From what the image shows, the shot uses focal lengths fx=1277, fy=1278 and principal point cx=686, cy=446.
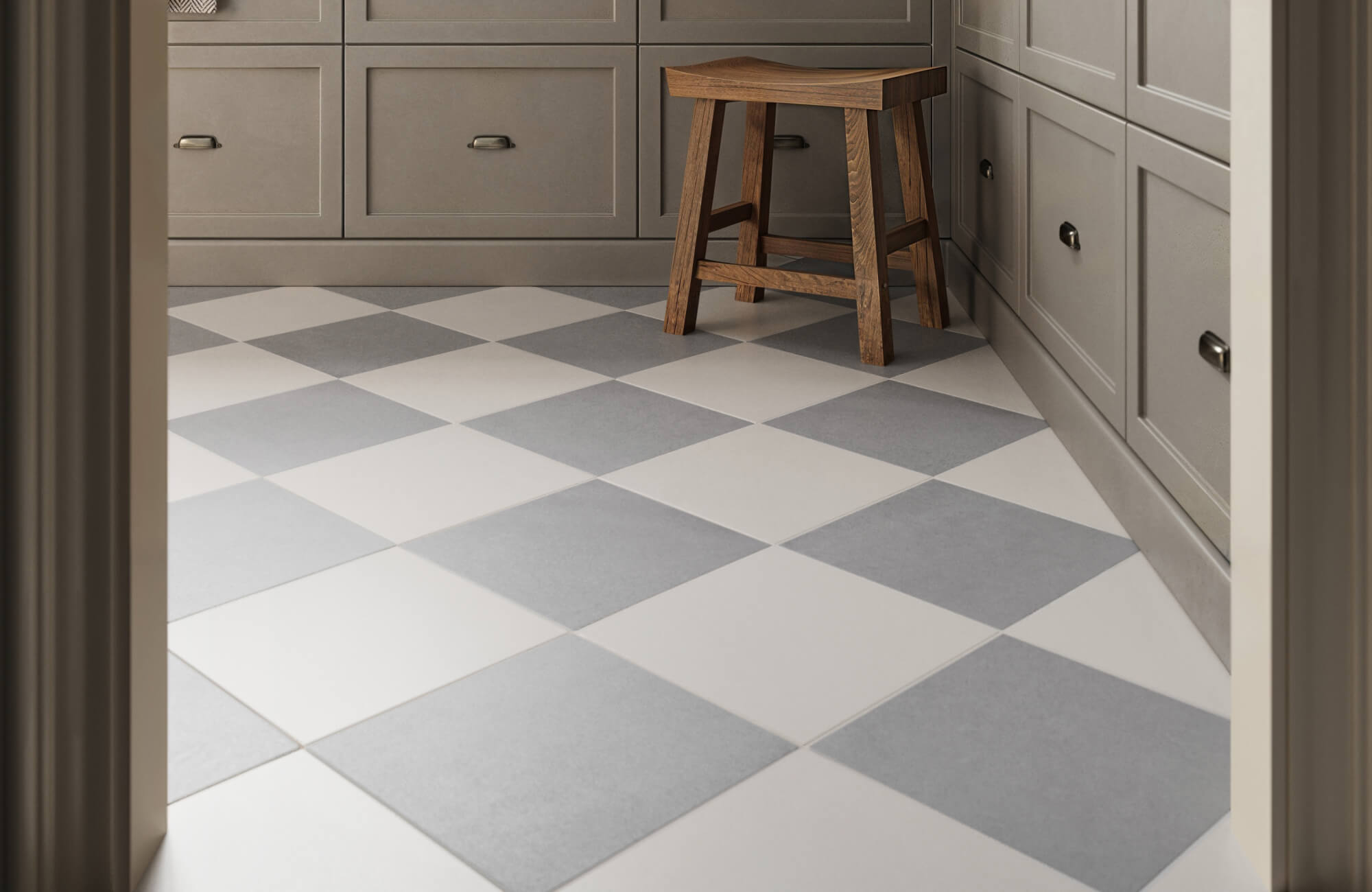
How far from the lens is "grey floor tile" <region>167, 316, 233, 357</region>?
2.51 meters

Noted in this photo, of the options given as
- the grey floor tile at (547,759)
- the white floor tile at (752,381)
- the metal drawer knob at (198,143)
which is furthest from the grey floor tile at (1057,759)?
the metal drawer knob at (198,143)

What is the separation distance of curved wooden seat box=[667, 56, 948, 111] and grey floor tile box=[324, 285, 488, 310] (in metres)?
0.77

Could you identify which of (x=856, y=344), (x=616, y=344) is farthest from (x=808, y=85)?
(x=616, y=344)

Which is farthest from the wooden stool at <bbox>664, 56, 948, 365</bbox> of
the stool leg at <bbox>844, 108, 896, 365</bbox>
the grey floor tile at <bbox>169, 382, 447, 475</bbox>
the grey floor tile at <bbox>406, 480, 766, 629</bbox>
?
the grey floor tile at <bbox>406, 480, 766, 629</bbox>

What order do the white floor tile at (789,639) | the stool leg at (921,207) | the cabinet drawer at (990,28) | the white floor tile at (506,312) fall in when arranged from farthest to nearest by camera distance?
the white floor tile at (506,312) < the stool leg at (921,207) < the cabinet drawer at (990,28) < the white floor tile at (789,639)

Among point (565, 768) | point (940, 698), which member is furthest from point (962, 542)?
point (565, 768)

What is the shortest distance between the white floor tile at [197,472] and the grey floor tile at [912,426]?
0.83 m

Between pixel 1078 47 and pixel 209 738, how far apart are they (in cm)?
150

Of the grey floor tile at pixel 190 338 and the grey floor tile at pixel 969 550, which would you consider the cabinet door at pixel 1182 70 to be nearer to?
the grey floor tile at pixel 969 550

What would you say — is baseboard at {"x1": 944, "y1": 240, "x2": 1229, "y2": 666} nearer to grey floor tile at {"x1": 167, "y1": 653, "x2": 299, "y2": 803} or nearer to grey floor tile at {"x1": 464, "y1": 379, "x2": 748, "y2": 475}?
grey floor tile at {"x1": 464, "y1": 379, "x2": 748, "y2": 475}

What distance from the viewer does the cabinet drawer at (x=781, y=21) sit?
2904 millimetres
